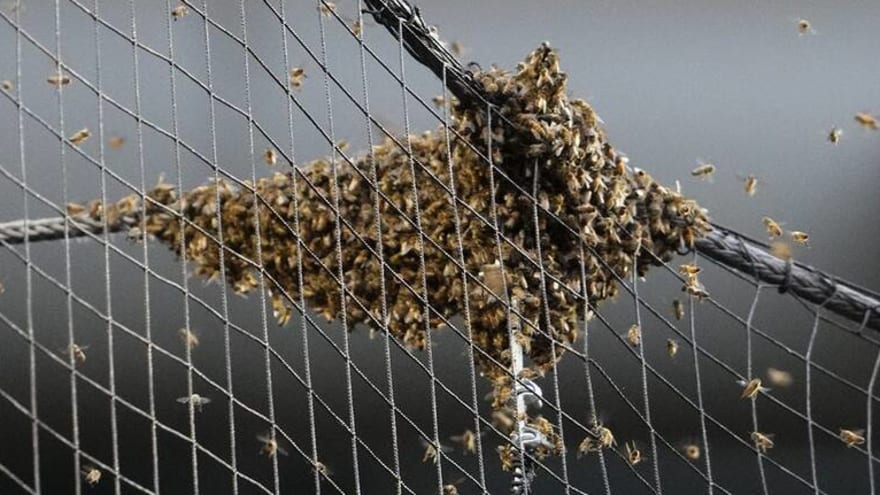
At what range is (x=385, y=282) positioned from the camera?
3102 millimetres

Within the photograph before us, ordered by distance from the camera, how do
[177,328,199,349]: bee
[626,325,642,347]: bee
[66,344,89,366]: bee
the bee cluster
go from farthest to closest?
[626,325,642,347]: bee
the bee cluster
[177,328,199,349]: bee
[66,344,89,366]: bee

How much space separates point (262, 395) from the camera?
5.52 m

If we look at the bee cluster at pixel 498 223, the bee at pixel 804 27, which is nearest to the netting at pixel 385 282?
the bee cluster at pixel 498 223

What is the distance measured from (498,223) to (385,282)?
0.33 metres

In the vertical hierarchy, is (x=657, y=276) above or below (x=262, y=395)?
above

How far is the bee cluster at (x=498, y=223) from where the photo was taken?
302 cm

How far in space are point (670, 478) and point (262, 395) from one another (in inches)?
79.5

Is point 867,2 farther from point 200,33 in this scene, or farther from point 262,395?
point 262,395

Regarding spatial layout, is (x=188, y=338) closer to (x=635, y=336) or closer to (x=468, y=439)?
(x=468, y=439)

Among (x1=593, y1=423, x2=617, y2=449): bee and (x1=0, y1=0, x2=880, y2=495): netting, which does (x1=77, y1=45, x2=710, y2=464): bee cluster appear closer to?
(x1=0, y1=0, x2=880, y2=495): netting

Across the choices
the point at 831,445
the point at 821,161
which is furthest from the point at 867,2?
the point at 831,445

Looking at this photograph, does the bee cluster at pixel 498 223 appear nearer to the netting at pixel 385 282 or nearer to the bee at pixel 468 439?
the netting at pixel 385 282

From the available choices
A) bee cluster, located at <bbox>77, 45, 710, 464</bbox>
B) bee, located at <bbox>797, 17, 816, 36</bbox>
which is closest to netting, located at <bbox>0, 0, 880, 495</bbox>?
bee cluster, located at <bbox>77, 45, 710, 464</bbox>

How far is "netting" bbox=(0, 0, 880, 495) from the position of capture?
9.95ft
